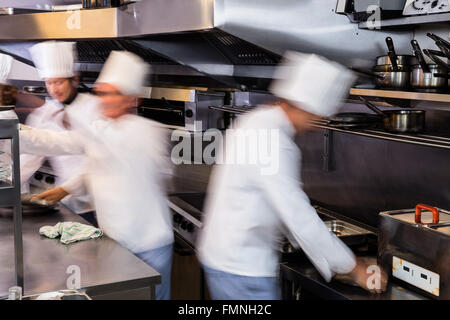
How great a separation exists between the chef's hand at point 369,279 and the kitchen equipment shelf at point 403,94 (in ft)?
2.28

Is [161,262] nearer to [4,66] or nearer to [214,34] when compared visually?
[214,34]

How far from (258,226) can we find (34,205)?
1451 millimetres

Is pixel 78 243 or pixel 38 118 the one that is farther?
pixel 38 118

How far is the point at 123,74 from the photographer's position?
286 cm

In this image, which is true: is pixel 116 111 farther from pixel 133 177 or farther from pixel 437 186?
pixel 437 186

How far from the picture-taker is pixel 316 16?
8.93 ft

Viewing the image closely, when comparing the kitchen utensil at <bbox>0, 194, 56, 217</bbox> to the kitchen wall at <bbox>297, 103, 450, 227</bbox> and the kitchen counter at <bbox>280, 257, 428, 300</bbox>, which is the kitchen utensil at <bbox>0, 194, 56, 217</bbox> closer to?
the kitchen counter at <bbox>280, 257, 428, 300</bbox>

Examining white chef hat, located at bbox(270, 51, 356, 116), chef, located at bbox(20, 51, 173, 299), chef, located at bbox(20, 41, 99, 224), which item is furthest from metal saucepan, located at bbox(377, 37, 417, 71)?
chef, located at bbox(20, 41, 99, 224)

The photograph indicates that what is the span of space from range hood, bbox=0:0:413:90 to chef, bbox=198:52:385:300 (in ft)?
1.33

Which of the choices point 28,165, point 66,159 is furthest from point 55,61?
point 28,165

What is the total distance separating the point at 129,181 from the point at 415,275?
4.36 feet

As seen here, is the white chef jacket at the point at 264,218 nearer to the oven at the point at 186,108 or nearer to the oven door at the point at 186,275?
the oven door at the point at 186,275

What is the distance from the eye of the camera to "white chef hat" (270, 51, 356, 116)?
215 centimetres
